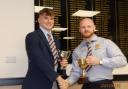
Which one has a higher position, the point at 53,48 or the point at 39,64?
the point at 53,48

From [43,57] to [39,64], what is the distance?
0.26 feet

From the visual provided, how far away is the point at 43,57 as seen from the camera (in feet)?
9.52

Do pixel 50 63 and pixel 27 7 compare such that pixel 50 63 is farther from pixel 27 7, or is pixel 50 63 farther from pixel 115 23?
pixel 115 23

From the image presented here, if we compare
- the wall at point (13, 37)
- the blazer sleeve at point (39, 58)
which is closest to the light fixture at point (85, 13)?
the wall at point (13, 37)

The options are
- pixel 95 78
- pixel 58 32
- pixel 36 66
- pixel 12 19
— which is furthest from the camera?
pixel 58 32

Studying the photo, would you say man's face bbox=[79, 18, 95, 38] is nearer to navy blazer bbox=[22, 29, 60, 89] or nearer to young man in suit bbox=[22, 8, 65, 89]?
young man in suit bbox=[22, 8, 65, 89]

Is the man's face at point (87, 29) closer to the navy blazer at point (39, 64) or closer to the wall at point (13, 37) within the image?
the navy blazer at point (39, 64)

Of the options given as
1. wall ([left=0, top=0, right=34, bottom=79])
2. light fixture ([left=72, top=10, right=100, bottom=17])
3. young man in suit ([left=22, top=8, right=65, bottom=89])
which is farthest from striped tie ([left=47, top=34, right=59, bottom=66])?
light fixture ([left=72, top=10, right=100, bottom=17])

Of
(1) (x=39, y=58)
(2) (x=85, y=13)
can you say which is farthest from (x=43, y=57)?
(2) (x=85, y=13)

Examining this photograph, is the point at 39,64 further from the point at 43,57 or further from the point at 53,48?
the point at 53,48

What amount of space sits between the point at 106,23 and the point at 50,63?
151cm

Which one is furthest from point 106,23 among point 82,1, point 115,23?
point 82,1

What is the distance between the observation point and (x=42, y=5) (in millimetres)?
3904

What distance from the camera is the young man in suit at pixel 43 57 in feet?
9.46
